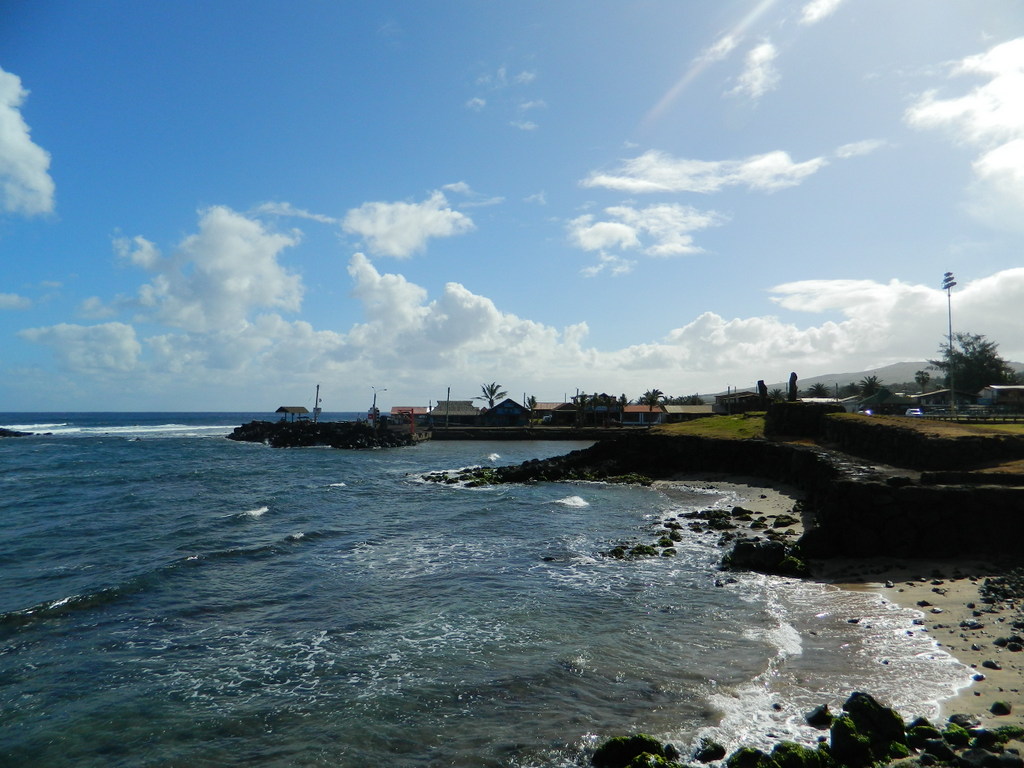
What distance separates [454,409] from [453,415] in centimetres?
138

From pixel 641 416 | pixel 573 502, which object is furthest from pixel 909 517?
pixel 641 416

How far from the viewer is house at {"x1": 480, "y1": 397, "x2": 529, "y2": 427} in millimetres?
108438

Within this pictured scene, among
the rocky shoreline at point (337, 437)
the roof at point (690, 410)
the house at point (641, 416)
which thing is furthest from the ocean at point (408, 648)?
the house at point (641, 416)

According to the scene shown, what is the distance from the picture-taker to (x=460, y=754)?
9422 mm

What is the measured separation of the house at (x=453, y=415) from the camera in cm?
11356

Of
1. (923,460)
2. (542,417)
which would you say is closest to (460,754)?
(923,460)

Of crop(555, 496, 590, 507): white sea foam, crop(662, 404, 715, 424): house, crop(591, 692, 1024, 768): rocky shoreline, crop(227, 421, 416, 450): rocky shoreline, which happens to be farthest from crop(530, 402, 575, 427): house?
crop(591, 692, 1024, 768): rocky shoreline

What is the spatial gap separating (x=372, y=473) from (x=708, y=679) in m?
45.5

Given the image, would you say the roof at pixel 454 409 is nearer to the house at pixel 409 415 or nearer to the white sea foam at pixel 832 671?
the house at pixel 409 415

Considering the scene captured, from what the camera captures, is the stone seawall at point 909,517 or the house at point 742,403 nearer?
the stone seawall at point 909,517

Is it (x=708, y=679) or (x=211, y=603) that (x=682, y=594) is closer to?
(x=708, y=679)

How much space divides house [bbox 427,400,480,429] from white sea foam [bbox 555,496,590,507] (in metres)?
76.5

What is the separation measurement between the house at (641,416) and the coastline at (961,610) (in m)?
77.8

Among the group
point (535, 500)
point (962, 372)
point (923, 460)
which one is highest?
point (962, 372)
